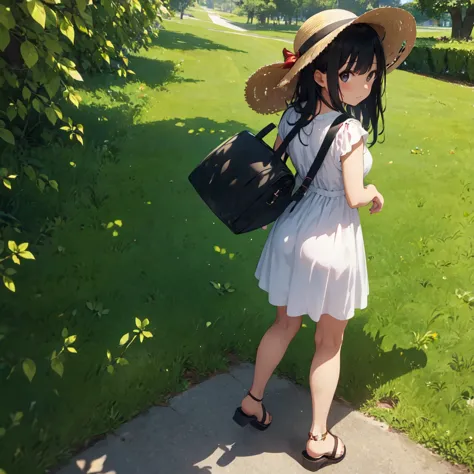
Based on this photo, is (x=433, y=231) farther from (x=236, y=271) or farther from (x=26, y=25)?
(x=26, y=25)

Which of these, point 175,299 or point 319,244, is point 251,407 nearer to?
point 319,244

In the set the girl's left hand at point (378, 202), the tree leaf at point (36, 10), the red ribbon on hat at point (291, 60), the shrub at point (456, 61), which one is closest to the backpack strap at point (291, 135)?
the red ribbon on hat at point (291, 60)

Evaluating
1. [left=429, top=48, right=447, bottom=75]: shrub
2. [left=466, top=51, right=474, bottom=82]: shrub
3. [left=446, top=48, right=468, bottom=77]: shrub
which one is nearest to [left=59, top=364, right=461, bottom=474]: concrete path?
[left=466, top=51, right=474, bottom=82]: shrub

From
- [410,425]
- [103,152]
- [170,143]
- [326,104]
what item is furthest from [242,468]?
[170,143]

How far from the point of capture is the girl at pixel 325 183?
239cm

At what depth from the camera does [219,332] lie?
3.98 metres

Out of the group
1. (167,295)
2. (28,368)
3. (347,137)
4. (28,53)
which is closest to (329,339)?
(347,137)

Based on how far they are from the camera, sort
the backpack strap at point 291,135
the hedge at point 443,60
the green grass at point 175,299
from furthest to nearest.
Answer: the hedge at point 443,60, the green grass at point 175,299, the backpack strap at point 291,135

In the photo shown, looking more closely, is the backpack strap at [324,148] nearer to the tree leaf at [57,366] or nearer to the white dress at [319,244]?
the white dress at [319,244]

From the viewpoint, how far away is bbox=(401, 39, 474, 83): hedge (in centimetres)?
2267

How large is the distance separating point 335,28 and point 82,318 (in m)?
2.91

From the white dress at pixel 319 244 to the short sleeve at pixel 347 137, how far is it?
0.08 meters

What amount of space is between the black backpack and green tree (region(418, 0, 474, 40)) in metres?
33.4

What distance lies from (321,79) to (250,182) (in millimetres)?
631
